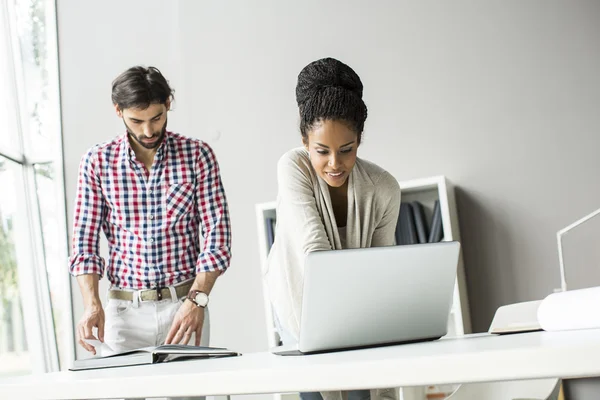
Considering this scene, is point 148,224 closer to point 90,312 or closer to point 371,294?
point 90,312

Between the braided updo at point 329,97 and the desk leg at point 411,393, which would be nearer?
the braided updo at point 329,97

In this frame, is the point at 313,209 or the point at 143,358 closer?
the point at 143,358

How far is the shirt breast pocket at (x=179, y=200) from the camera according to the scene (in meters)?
2.26

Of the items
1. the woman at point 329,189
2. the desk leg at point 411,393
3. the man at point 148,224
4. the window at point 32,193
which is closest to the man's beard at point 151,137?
the man at point 148,224

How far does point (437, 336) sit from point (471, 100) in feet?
9.03

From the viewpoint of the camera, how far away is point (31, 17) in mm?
4207

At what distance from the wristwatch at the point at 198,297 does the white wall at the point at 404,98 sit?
1.99 m

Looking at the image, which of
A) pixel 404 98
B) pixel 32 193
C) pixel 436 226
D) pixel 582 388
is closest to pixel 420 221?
pixel 436 226

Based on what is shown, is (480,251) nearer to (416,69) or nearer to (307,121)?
(416,69)

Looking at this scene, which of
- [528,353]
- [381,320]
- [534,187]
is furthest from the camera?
[534,187]

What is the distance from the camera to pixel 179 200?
7.46 feet

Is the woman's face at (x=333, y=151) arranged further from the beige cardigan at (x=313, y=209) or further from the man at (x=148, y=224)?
the man at (x=148, y=224)

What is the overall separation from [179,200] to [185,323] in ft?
1.44

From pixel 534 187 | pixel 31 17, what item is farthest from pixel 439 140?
pixel 31 17
